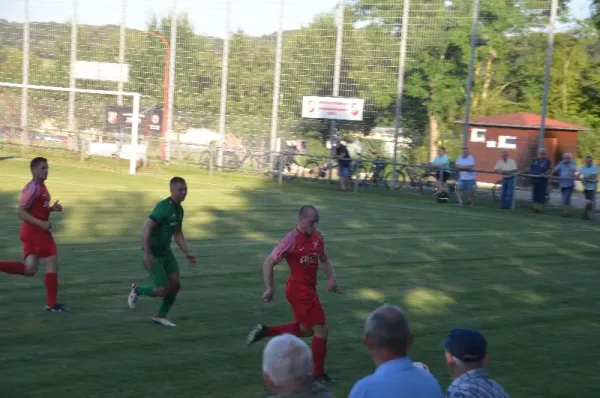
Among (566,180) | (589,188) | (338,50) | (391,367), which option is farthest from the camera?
(338,50)

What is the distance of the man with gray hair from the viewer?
384 cm

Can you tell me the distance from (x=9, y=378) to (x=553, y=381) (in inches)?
190

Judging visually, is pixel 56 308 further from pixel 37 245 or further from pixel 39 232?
pixel 39 232

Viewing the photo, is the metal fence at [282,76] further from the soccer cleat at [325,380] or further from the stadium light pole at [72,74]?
the soccer cleat at [325,380]

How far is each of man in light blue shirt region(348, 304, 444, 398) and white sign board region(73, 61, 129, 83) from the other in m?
36.1

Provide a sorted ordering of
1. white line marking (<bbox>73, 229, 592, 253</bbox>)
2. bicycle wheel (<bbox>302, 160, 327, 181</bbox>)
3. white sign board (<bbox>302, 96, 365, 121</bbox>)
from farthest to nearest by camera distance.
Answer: white sign board (<bbox>302, 96, 365, 121</bbox>) < bicycle wheel (<bbox>302, 160, 327, 181</bbox>) < white line marking (<bbox>73, 229, 592, 253</bbox>)

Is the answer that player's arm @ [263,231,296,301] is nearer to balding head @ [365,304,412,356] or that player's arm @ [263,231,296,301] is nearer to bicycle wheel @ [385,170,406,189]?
balding head @ [365,304,412,356]

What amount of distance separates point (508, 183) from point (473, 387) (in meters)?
24.5

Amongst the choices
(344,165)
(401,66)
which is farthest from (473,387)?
(401,66)

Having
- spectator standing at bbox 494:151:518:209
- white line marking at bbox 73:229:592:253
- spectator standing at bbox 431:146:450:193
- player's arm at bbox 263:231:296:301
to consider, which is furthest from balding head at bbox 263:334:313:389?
spectator standing at bbox 431:146:450:193

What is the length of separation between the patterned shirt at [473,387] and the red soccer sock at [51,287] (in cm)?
669

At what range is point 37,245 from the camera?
1052 cm

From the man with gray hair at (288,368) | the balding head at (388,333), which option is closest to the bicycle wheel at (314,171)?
the balding head at (388,333)

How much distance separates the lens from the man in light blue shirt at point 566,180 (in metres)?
26.9
